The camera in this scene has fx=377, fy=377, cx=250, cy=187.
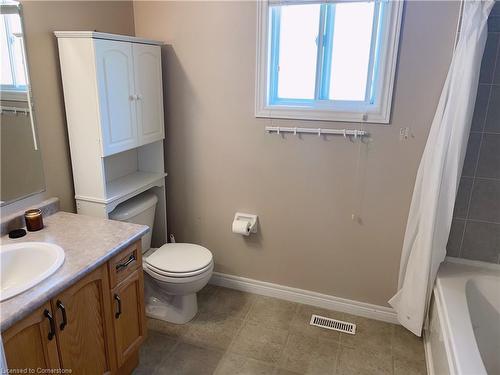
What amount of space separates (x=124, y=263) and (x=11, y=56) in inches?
42.6

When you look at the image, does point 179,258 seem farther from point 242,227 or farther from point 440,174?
point 440,174

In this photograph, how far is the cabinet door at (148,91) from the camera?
7.39 feet

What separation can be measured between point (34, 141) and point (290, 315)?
1.88m

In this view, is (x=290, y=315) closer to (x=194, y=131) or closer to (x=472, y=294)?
(x=472, y=294)

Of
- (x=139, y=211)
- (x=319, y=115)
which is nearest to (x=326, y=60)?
(x=319, y=115)

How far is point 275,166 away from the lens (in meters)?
2.50

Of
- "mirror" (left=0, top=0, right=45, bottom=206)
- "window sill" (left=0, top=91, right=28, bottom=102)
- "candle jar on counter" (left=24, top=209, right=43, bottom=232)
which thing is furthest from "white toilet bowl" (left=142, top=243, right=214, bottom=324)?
"window sill" (left=0, top=91, right=28, bottom=102)

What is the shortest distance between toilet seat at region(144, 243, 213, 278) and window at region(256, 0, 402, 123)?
100cm

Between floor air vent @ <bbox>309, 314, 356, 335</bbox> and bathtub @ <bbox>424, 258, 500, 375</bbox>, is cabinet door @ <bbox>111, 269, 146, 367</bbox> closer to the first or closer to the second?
floor air vent @ <bbox>309, 314, 356, 335</bbox>

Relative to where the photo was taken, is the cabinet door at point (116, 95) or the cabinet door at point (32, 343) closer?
the cabinet door at point (32, 343)

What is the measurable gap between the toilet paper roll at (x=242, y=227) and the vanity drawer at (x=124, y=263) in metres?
0.84

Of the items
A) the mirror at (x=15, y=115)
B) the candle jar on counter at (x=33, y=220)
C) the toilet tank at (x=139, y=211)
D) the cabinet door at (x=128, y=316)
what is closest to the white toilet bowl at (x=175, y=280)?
the toilet tank at (x=139, y=211)

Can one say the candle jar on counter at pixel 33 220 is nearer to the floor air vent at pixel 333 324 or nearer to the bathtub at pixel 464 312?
the floor air vent at pixel 333 324

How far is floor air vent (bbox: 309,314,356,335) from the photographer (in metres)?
2.44
